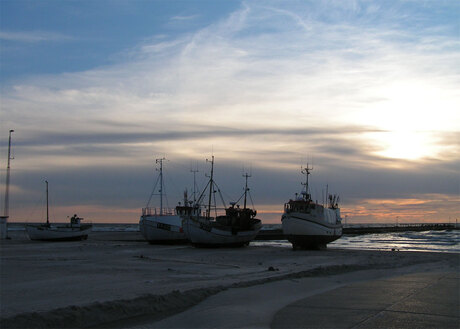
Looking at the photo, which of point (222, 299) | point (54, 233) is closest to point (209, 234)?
point (54, 233)

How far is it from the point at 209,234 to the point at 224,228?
1.94 meters

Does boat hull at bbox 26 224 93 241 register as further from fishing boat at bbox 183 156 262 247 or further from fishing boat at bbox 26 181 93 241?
fishing boat at bbox 183 156 262 247

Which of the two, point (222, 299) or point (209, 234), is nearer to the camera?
point (222, 299)

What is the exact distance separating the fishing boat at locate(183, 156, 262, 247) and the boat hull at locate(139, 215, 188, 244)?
310 centimetres

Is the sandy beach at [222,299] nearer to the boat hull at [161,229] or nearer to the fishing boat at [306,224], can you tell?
the fishing boat at [306,224]

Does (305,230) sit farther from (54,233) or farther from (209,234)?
(54,233)

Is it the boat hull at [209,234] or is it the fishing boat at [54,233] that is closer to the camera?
the boat hull at [209,234]

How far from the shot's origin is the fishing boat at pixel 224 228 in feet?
156

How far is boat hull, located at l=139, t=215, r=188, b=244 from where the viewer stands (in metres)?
54.8

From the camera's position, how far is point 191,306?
535 inches

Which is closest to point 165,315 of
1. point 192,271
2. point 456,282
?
point 192,271

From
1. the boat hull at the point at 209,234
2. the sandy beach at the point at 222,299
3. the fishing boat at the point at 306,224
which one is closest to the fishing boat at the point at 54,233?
the boat hull at the point at 209,234

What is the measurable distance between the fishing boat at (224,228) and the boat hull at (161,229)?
3102 mm

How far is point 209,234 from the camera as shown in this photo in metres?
47.7
